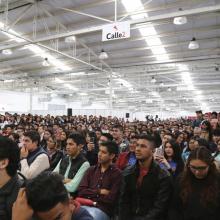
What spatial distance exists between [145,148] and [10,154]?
60.2 inches

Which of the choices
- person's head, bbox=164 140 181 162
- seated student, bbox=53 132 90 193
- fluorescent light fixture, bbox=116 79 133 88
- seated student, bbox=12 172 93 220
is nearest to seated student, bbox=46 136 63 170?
seated student, bbox=53 132 90 193

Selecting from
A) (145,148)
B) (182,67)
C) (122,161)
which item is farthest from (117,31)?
(182,67)

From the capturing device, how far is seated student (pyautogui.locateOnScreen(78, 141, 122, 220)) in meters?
2.88

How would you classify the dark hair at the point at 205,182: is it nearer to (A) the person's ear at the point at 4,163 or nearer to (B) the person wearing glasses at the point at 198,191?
(B) the person wearing glasses at the point at 198,191

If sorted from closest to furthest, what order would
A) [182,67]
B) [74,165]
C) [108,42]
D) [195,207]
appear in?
1. [195,207]
2. [74,165]
3. [108,42]
4. [182,67]

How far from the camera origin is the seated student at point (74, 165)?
326cm

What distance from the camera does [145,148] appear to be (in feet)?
9.59

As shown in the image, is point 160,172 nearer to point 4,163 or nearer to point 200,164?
point 200,164

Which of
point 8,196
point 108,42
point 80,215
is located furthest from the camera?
point 108,42

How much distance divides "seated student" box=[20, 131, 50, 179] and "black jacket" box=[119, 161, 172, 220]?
113 cm

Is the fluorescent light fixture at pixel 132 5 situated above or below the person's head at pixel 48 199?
above

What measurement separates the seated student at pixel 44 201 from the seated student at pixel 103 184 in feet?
5.41

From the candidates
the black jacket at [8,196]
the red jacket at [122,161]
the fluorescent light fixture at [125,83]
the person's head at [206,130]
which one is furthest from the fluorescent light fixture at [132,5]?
the fluorescent light fixture at [125,83]

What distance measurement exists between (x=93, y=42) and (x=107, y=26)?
4250 millimetres
